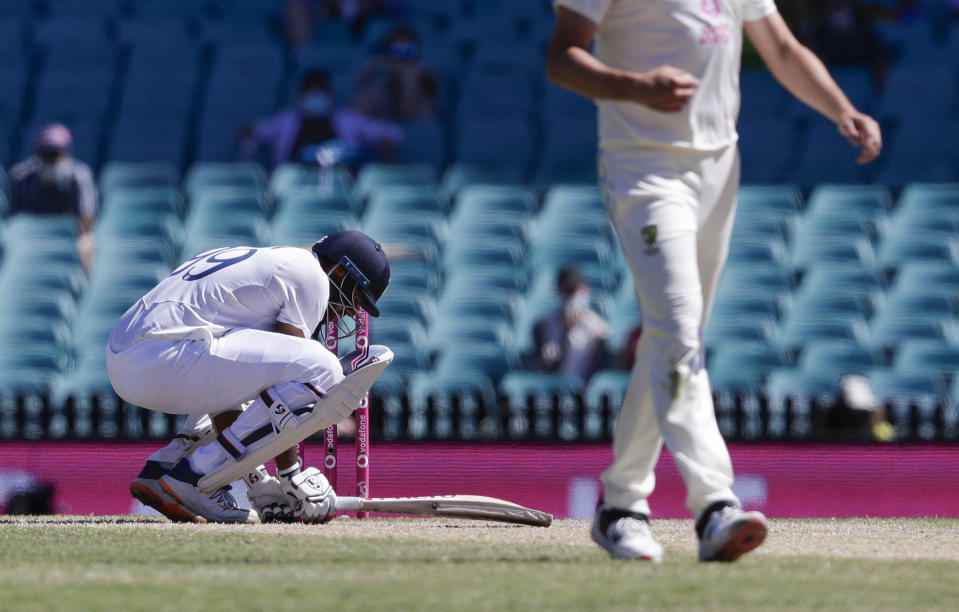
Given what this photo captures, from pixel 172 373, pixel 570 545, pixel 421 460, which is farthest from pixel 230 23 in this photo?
pixel 570 545

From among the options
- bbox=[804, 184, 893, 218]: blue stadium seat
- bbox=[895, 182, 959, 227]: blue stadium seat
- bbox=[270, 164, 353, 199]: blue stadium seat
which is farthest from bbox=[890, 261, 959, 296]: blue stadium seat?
bbox=[270, 164, 353, 199]: blue stadium seat

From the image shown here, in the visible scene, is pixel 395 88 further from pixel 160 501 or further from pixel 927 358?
pixel 160 501

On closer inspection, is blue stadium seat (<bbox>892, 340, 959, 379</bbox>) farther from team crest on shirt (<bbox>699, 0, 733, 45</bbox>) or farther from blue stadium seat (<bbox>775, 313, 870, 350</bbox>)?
team crest on shirt (<bbox>699, 0, 733, 45</bbox>)

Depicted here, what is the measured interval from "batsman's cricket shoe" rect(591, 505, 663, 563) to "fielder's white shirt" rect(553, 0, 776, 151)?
1176 mm

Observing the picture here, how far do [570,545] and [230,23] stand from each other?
11.8 m

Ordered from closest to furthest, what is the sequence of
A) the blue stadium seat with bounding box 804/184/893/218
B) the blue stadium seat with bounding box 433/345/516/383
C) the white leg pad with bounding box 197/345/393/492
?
1. the white leg pad with bounding box 197/345/393/492
2. the blue stadium seat with bounding box 433/345/516/383
3. the blue stadium seat with bounding box 804/184/893/218

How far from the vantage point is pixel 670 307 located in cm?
498

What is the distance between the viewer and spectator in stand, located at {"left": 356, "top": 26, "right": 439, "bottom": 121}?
14.4 metres

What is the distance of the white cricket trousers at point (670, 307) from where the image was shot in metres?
4.96

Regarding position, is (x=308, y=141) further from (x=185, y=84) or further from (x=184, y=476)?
(x=184, y=476)

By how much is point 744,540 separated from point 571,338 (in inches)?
243

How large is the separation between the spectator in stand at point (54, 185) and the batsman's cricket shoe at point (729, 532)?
8498 mm

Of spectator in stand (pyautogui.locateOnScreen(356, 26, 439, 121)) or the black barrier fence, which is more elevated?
spectator in stand (pyautogui.locateOnScreen(356, 26, 439, 121))

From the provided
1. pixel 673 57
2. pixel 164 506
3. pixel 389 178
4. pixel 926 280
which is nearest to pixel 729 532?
pixel 673 57
